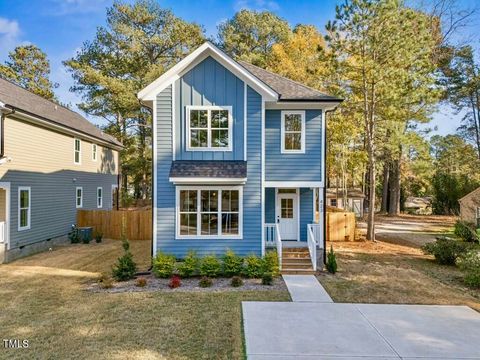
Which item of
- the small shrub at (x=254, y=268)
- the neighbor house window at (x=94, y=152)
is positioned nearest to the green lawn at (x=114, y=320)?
the small shrub at (x=254, y=268)

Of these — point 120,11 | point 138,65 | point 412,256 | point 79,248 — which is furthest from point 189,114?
point 120,11

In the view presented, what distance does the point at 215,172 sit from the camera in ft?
36.2

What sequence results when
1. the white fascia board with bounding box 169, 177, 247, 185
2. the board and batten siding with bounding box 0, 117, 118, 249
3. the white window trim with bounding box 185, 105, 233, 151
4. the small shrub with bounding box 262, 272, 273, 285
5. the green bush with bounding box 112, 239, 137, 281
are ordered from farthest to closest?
the board and batten siding with bounding box 0, 117, 118, 249 → the white window trim with bounding box 185, 105, 233, 151 → the white fascia board with bounding box 169, 177, 247, 185 → the green bush with bounding box 112, 239, 137, 281 → the small shrub with bounding box 262, 272, 273, 285

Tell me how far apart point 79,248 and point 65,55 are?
74.0ft

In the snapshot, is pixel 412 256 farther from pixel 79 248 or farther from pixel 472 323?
pixel 79 248

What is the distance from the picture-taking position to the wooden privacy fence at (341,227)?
18656 mm

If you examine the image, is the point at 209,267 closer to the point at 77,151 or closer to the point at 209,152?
the point at 209,152

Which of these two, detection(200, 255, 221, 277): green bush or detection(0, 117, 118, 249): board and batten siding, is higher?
detection(0, 117, 118, 249): board and batten siding

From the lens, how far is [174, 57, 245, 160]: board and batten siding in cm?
1151

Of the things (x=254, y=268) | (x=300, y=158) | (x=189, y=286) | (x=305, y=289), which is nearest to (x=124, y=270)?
(x=189, y=286)

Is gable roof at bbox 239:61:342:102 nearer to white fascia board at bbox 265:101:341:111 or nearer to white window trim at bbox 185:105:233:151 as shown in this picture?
white fascia board at bbox 265:101:341:111

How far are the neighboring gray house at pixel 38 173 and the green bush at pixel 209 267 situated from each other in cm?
824

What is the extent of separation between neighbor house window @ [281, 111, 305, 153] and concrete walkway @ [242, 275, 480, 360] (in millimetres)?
5714

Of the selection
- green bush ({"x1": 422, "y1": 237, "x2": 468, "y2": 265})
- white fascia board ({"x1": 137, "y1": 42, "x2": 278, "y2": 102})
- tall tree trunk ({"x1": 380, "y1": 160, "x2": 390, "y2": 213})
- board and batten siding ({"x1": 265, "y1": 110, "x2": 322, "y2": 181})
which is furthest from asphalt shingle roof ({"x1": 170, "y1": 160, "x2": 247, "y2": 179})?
tall tree trunk ({"x1": 380, "y1": 160, "x2": 390, "y2": 213})
